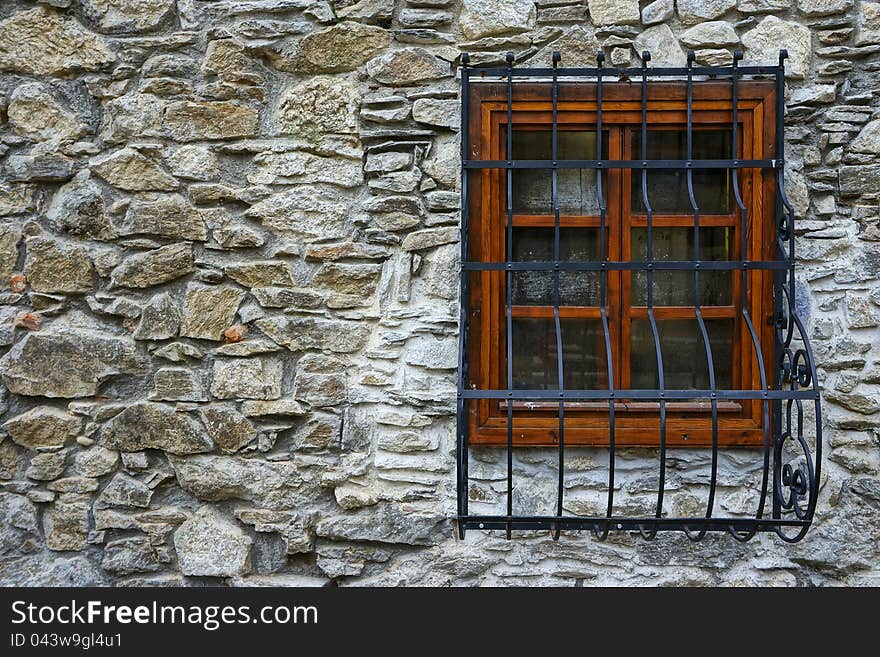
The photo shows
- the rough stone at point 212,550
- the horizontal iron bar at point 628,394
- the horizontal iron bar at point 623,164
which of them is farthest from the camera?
the rough stone at point 212,550

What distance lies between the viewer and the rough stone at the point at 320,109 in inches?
97.1

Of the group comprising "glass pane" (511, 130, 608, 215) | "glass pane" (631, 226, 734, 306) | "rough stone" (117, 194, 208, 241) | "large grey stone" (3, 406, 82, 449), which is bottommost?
"large grey stone" (3, 406, 82, 449)

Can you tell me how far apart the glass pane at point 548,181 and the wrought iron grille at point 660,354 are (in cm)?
5

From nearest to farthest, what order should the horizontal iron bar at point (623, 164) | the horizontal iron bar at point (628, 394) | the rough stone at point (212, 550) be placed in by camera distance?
the horizontal iron bar at point (628, 394)
the horizontal iron bar at point (623, 164)
the rough stone at point (212, 550)

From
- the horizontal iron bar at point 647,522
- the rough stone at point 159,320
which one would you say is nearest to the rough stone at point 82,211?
the rough stone at point 159,320

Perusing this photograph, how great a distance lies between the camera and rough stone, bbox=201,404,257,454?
247 centimetres

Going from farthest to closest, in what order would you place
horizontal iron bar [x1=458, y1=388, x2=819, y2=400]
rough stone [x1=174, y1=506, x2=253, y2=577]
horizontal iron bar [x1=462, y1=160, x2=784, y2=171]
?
rough stone [x1=174, y1=506, x2=253, y2=577] < horizontal iron bar [x1=462, y1=160, x2=784, y2=171] < horizontal iron bar [x1=458, y1=388, x2=819, y2=400]

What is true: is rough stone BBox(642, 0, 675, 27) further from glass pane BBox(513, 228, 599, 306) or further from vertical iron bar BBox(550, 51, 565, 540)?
glass pane BBox(513, 228, 599, 306)

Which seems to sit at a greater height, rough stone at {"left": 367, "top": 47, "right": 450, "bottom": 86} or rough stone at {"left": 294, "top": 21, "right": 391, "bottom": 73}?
rough stone at {"left": 294, "top": 21, "right": 391, "bottom": 73}

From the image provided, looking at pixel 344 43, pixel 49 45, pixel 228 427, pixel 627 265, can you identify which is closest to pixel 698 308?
pixel 627 265

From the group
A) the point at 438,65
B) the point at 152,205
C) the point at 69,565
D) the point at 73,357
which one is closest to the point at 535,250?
the point at 438,65

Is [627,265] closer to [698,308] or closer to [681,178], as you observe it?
[698,308]

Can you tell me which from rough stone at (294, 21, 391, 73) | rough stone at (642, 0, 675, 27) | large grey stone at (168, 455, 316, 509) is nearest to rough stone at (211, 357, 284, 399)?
large grey stone at (168, 455, 316, 509)

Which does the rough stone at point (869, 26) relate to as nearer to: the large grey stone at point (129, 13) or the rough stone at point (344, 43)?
the rough stone at point (344, 43)
